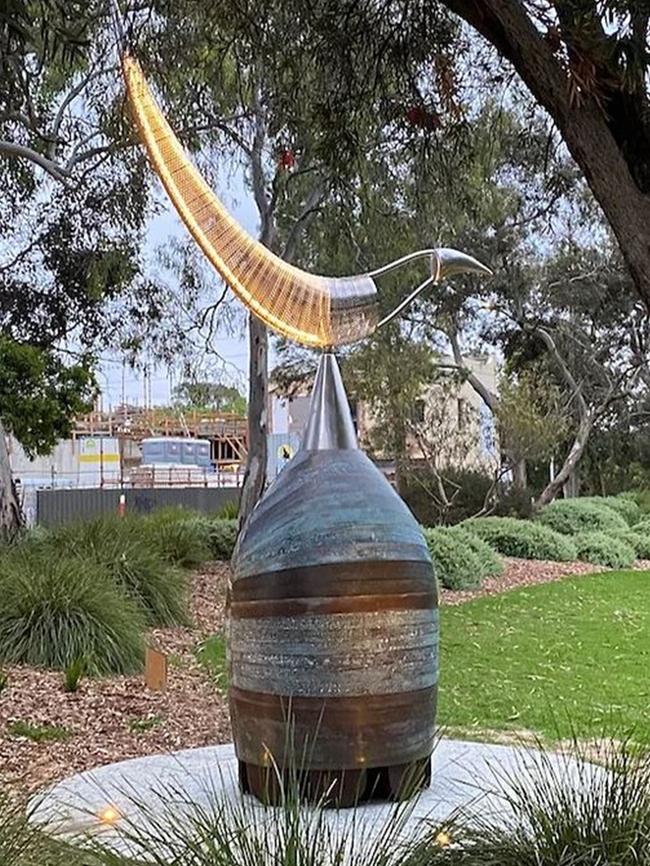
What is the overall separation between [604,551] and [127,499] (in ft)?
39.5

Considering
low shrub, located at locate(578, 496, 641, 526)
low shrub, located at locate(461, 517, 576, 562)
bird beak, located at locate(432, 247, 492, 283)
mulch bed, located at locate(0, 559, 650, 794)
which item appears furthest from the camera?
low shrub, located at locate(578, 496, 641, 526)

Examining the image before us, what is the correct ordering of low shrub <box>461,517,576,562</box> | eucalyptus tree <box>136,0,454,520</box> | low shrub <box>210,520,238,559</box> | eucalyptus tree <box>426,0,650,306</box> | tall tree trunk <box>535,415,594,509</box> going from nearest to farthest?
eucalyptus tree <box>426,0,650,306</box> < eucalyptus tree <box>136,0,454,520</box> < low shrub <box>210,520,238,559</box> < low shrub <box>461,517,576,562</box> < tall tree trunk <box>535,415,594,509</box>

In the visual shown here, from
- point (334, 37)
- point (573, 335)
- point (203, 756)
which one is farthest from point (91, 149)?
point (573, 335)

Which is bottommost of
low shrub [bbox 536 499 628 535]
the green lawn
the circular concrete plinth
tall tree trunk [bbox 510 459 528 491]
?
the green lawn

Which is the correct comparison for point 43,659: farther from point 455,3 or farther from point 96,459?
point 96,459

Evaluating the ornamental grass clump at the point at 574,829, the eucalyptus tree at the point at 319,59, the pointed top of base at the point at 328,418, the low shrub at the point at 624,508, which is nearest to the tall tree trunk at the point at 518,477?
the low shrub at the point at 624,508

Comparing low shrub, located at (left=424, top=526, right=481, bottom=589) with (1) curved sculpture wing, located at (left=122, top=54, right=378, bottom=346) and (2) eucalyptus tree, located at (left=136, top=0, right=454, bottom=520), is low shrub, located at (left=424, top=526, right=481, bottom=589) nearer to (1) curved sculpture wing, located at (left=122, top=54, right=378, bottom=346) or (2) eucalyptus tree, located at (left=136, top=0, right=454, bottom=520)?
(2) eucalyptus tree, located at (left=136, top=0, right=454, bottom=520)

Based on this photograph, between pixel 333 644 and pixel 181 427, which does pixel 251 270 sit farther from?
pixel 181 427

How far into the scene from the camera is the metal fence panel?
23.4 meters

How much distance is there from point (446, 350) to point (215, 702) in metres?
16.7

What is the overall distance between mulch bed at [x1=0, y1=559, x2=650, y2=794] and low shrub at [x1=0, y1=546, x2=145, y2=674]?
0.21 meters

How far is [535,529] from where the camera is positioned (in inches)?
642

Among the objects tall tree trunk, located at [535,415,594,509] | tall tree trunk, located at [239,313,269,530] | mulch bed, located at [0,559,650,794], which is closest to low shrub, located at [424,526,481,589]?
tall tree trunk, located at [239,313,269,530]

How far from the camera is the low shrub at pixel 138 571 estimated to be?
9.41 m
